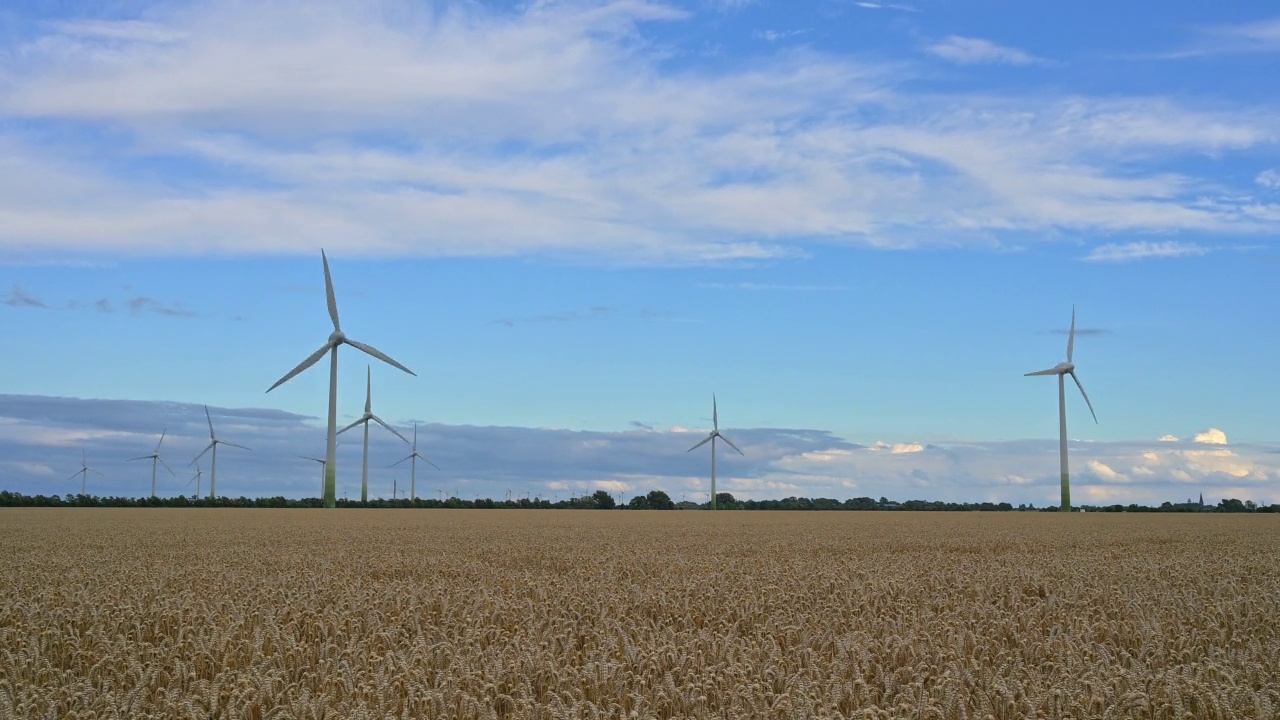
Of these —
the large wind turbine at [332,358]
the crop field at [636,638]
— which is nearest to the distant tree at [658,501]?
the large wind turbine at [332,358]

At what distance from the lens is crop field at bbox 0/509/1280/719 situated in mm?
8453

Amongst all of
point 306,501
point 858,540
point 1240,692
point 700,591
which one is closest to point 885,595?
point 700,591

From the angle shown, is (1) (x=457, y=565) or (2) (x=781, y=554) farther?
(2) (x=781, y=554)

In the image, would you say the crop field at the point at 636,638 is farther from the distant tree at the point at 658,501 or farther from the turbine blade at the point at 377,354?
the distant tree at the point at 658,501

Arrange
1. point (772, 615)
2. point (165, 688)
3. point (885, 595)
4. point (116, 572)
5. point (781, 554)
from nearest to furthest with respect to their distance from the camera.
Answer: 1. point (165, 688)
2. point (772, 615)
3. point (885, 595)
4. point (116, 572)
5. point (781, 554)

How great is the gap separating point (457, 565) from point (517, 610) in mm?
8641

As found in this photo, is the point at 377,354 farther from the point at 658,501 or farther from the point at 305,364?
the point at 658,501

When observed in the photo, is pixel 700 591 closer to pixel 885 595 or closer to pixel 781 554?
pixel 885 595

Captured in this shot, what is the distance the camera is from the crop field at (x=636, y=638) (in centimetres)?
845

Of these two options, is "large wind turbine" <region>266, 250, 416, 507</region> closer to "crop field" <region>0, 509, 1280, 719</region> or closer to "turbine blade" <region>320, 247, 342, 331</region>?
"turbine blade" <region>320, 247, 342, 331</region>

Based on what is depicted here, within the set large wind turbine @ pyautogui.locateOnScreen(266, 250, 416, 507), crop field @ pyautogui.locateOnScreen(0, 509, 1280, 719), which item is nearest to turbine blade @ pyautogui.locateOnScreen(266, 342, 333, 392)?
large wind turbine @ pyautogui.locateOnScreen(266, 250, 416, 507)

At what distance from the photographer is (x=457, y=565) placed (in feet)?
73.8

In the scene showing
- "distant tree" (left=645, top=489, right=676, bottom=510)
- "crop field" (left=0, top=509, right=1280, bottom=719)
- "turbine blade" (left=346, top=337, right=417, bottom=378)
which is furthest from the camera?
"distant tree" (left=645, top=489, right=676, bottom=510)

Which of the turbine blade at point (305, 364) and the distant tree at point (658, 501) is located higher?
the turbine blade at point (305, 364)
